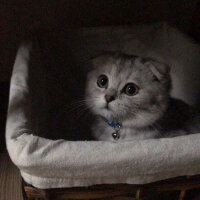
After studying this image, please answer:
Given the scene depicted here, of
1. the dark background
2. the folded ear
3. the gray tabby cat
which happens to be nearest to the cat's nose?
→ the gray tabby cat

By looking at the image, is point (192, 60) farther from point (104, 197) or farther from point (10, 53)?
point (10, 53)

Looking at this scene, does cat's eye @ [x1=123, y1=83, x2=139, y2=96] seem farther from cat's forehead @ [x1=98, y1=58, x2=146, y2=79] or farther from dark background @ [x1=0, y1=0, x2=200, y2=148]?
dark background @ [x1=0, y1=0, x2=200, y2=148]

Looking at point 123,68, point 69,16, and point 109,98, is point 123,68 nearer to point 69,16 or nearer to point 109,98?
point 109,98

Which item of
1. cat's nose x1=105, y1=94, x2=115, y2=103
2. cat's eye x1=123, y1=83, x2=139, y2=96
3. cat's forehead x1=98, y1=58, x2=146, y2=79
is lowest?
cat's nose x1=105, y1=94, x2=115, y2=103

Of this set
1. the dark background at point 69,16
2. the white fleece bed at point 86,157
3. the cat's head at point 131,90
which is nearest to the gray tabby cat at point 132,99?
the cat's head at point 131,90

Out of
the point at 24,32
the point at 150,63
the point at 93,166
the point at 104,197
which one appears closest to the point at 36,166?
the point at 93,166

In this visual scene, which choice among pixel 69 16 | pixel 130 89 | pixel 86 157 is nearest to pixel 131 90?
pixel 130 89
